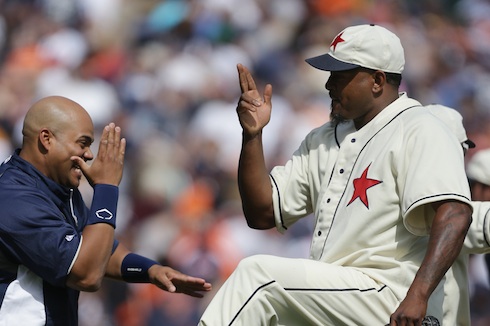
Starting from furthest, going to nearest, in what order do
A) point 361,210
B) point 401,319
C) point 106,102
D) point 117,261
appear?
1. point 106,102
2. point 117,261
3. point 361,210
4. point 401,319

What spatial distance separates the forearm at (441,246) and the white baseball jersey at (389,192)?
0.06 metres

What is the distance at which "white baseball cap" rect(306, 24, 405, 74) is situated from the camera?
415 centimetres

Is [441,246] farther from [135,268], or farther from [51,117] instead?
[51,117]

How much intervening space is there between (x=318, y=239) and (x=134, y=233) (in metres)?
4.74

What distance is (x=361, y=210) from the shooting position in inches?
157

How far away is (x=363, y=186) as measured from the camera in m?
4.03

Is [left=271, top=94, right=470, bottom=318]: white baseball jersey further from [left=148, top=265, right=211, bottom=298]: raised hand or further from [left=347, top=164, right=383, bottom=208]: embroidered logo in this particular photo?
[left=148, top=265, right=211, bottom=298]: raised hand

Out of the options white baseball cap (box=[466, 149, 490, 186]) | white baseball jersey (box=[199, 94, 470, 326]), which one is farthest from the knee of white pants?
white baseball cap (box=[466, 149, 490, 186])

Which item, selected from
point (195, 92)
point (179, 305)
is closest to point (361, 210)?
point (179, 305)

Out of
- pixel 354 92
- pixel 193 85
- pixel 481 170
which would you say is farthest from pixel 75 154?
pixel 193 85

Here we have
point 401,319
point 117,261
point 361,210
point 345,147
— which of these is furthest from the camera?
point 117,261

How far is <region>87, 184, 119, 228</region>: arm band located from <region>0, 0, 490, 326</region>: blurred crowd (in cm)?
428

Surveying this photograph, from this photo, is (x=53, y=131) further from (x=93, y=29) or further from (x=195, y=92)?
(x=93, y=29)

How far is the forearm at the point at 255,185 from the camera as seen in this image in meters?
4.38
